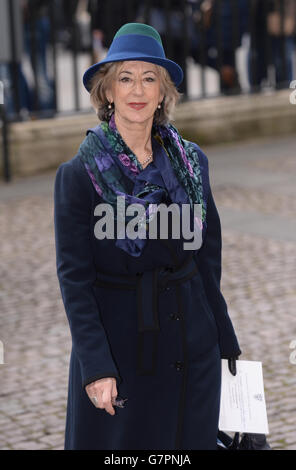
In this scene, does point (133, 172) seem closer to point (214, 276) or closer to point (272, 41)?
point (214, 276)

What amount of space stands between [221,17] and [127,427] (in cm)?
1002

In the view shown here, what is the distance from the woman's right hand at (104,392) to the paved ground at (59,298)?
5.36 ft

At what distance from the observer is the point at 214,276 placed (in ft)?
10.8

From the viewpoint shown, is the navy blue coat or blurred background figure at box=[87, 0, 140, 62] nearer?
the navy blue coat

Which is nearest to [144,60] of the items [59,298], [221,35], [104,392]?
[104,392]

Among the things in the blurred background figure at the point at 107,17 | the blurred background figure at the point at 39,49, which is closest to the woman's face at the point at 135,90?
the blurred background figure at the point at 39,49

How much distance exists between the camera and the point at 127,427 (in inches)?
121

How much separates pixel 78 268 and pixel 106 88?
579 millimetres

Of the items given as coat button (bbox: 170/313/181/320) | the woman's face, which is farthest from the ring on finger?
the woman's face

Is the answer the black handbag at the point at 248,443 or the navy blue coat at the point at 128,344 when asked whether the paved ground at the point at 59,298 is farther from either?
the navy blue coat at the point at 128,344

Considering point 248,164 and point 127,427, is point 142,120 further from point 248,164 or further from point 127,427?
point 248,164

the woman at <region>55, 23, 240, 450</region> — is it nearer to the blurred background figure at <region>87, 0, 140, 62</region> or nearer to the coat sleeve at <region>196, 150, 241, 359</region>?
the coat sleeve at <region>196, 150, 241, 359</region>

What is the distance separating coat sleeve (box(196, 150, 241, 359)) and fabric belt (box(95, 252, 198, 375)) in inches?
8.0

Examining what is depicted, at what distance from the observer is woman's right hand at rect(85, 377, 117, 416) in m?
2.95
